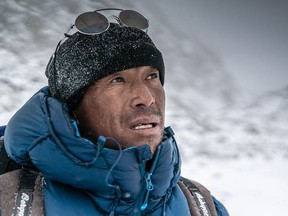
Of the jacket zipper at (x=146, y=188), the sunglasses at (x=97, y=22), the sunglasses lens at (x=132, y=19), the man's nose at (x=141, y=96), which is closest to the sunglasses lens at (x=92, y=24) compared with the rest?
the sunglasses at (x=97, y=22)

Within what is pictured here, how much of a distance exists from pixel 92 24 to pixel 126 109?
0.64m

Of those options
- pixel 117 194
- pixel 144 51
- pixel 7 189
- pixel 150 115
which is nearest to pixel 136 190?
pixel 117 194

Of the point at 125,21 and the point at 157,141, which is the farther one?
the point at 125,21

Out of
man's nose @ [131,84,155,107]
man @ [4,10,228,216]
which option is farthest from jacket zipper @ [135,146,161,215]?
man's nose @ [131,84,155,107]

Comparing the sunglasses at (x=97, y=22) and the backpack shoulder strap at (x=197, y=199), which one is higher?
the sunglasses at (x=97, y=22)

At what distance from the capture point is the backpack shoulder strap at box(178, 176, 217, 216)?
2.28 metres

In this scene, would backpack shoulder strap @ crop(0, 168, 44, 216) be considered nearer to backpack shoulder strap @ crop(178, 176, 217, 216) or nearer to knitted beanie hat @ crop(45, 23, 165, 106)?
knitted beanie hat @ crop(45, 23, 165, 106)

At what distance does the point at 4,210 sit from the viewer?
1799 millimetres

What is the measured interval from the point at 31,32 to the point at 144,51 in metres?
2.39

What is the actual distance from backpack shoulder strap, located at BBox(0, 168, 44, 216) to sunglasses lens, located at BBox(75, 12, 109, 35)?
95 cm

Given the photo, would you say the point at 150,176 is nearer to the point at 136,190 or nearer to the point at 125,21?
the point at 136,190

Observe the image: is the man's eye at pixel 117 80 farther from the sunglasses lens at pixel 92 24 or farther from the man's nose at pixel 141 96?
the sunglasses lens at pixel 92 24

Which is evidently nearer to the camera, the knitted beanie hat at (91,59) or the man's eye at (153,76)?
the knitted beanie hat at (91,59)

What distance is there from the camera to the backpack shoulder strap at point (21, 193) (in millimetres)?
1812
